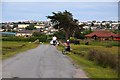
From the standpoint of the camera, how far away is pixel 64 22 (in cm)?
11619

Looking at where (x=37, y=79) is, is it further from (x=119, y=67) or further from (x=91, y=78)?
(x=119, y=67)

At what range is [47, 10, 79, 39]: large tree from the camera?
116m

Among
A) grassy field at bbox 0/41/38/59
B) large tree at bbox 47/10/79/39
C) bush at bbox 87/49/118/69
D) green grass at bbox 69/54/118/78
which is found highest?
large tree at bbox 47/10/79/39

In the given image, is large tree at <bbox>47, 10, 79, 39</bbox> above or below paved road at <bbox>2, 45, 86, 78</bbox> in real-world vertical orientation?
above

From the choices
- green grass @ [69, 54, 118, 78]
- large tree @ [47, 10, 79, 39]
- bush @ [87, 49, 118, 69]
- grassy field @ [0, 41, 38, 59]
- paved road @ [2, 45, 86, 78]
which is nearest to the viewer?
paved road @ [2, 45, 86, 78]

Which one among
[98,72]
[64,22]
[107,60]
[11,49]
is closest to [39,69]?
[98,72]

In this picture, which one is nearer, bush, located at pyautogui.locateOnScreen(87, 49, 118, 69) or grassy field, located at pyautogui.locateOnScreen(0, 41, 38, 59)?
bush, located at pyautogui.locateOnScreen(87, 49, 118, 69)

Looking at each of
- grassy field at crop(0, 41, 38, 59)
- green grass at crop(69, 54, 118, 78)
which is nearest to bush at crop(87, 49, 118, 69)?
green grass at crop(69, 54, 118, 78)

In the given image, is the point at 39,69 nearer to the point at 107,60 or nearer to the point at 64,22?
the point at 107,60

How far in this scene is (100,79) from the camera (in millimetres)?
16016

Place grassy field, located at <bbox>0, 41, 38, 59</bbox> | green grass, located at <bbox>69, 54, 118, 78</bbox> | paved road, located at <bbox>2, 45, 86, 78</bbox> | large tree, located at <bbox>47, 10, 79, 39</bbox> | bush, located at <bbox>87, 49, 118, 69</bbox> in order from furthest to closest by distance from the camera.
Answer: large tree, located at <bbox>47, 10, 79, 39</bbox>
grassy field, located at <bbox>0, 41, 38, 59</bbox>
bush, located at <bbox>87, 49, 118, 69</bbox>
green grass, located at <bbox>69, 54, 118, 78</bbox>
paved road, located at <bbox>2, 45, 86, 78</bbox>

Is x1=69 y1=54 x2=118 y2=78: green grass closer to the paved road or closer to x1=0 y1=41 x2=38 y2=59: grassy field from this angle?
the paved road

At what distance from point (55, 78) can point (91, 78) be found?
63.1 inches

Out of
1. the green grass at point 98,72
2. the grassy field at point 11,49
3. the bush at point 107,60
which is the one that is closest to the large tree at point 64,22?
the grassy field at point 11,49
